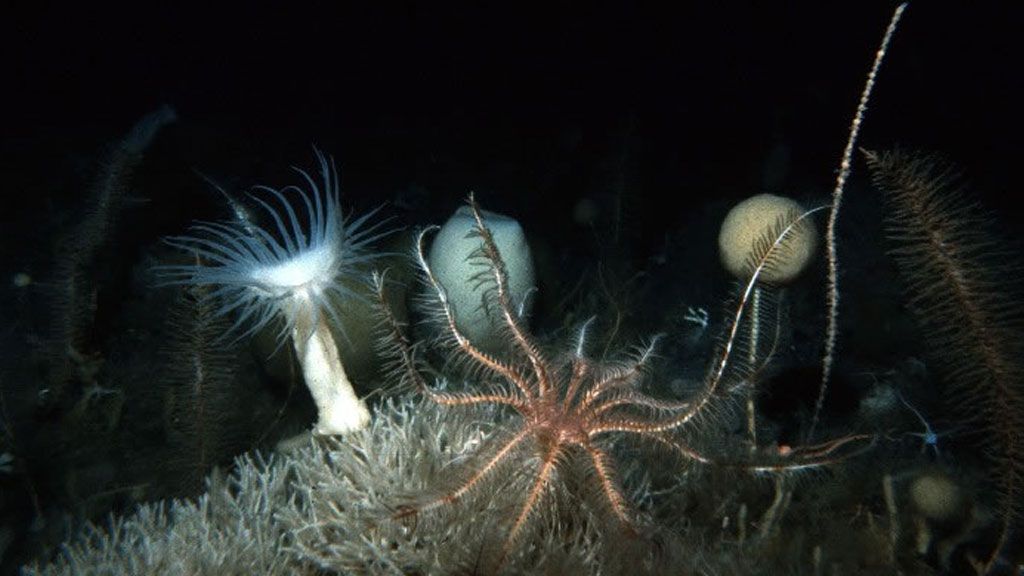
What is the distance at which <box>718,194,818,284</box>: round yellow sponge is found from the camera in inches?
138

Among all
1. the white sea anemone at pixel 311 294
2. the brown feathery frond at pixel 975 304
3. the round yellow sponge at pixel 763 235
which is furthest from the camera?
the round yellow sponge at pixel 763 235

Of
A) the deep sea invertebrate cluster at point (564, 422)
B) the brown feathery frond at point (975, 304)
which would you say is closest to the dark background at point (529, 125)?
the brown feathery frond at point (975, 304)

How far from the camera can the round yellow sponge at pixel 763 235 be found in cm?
350

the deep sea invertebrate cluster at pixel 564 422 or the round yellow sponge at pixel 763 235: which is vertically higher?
the round yellow sponge at pixel 763 235

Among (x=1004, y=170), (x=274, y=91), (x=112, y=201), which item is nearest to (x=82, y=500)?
(x=112, y=201)

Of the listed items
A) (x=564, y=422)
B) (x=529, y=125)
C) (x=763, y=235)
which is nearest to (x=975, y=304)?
(x=763, y=235)

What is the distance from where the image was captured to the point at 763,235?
348 cm

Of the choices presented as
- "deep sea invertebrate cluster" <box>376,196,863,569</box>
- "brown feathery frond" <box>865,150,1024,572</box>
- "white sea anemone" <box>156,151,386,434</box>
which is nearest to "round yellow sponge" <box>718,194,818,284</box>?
"deep sea invertebrate cluster" <box>376,196,863,569</box>

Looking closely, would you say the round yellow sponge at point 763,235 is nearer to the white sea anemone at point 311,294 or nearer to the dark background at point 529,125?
the dark background at point 529,125

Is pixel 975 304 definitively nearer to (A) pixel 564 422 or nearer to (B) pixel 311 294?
(A) pixel 564 422

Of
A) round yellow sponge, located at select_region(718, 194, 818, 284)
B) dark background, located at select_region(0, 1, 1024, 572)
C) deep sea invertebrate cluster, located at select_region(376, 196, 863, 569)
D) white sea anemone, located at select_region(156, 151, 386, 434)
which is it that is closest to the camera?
deep sea invertebrate cluster, located at select_region(376, 196, 863, 569)

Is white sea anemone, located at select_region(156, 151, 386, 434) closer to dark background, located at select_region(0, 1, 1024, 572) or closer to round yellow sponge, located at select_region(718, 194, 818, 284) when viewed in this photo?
dark background, located at select_region(0, 1, 1024, 572)

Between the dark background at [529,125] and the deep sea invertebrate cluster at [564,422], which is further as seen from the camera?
the dark background at [529,125]

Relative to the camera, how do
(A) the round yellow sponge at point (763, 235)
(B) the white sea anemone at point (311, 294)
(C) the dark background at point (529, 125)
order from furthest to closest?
(C) the dark background at point (529, 125)
(A) the round yellow sponge at point (763, 235)
(B) the white sea anemone at point (311, 294)
